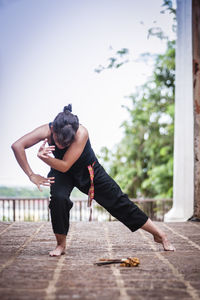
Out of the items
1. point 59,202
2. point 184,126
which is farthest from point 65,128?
point 184,126

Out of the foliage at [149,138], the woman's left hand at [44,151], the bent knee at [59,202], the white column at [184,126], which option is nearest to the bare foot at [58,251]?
the bent knee at [59,202]

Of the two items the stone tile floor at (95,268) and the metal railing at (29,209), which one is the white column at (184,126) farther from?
the metal railing at (29,209)

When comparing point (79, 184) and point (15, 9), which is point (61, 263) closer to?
point (79, 184)

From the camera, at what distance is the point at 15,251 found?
2.18 m

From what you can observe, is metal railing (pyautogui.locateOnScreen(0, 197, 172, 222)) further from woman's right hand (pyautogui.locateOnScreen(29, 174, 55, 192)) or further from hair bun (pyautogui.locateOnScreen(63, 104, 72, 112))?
hair bun (pyautogui.locateOnScreen(63, 104, 72, 112))

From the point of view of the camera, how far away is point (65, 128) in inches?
→ 77.9

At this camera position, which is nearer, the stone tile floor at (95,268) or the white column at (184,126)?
the stone tile floor at (95,268)

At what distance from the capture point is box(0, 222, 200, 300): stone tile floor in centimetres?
135

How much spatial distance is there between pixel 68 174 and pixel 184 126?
2.22 metres

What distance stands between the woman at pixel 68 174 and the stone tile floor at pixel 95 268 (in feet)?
0.55

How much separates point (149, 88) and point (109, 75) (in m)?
0.81

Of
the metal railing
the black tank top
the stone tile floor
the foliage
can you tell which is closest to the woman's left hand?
the black tank top

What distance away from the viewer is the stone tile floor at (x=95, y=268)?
1.35 m

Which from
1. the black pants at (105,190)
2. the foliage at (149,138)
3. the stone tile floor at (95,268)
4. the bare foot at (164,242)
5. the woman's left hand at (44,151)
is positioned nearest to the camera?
the stone tile floor at (95,268)
